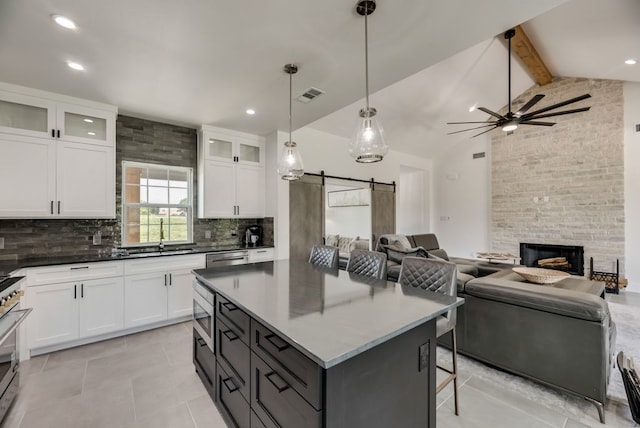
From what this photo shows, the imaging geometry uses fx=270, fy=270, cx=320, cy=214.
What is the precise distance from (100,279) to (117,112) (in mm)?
2073

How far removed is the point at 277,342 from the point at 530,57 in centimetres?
670

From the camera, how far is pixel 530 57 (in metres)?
5.11

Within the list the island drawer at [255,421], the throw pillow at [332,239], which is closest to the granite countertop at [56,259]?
the island drawer at [255,421]

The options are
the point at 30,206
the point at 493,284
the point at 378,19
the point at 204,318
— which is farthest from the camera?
the point at 30,206

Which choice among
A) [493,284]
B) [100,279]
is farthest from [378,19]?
[100,279]

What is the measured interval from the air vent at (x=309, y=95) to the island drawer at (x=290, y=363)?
247cm

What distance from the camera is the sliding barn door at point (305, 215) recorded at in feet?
15.3

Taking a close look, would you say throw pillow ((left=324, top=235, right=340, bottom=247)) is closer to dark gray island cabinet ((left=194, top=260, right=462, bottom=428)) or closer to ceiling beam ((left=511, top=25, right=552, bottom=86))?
dark gray island cabinet ((left=194, top=260, right=462, bottom=428))

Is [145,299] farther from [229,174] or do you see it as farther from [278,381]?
[278,381]

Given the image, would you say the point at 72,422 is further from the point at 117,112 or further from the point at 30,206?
the point at 117,112

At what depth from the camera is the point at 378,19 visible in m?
1.91

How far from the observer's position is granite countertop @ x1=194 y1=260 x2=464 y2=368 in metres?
1.06

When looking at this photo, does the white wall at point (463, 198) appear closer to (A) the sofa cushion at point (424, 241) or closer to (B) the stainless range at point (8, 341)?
(A) the sofa cushion at point (424, 241)

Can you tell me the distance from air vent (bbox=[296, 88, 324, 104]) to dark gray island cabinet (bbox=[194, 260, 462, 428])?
210 centimetres
